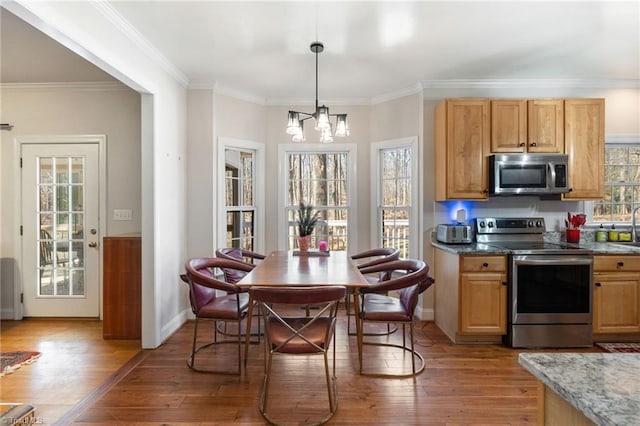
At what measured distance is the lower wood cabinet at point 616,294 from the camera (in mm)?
3170

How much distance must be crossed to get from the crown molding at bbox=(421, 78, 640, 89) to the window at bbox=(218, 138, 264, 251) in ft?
7.37

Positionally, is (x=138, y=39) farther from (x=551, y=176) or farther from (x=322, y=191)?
(x=551, y=176)

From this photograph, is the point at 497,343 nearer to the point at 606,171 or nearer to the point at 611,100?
the point at 606,171

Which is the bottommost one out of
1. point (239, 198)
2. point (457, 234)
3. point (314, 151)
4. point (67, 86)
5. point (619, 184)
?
point (457, 234)

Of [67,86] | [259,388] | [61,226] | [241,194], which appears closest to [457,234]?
[259,388]

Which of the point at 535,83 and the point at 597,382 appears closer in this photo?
the point at 597,382

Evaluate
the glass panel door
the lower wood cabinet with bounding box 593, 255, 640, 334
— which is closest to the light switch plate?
the glass panel door

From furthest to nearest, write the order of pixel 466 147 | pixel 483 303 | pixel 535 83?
1. pixel 535 83
2. pixel 466 147
3. pixel 483 303

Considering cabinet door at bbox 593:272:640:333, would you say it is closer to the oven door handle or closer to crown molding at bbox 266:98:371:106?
the oven door handle

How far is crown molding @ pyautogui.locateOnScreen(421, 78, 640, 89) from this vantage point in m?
3.78

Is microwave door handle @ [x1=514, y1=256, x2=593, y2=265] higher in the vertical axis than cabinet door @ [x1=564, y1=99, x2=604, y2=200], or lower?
lower

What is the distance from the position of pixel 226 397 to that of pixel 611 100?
16.0ft

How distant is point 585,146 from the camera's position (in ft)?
11.8

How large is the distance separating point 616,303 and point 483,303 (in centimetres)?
125
